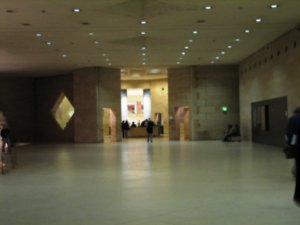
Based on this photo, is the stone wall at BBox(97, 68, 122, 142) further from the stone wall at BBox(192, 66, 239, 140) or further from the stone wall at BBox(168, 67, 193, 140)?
the stone wall at BBox(192, 66, 239, 140)

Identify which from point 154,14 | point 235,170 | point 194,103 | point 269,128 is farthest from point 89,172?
point 194,103

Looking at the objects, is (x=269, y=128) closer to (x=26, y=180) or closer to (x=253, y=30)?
(x=253, y=30)

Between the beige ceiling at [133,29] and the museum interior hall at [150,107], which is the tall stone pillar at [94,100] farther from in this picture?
the beige ceiling at [133,29]

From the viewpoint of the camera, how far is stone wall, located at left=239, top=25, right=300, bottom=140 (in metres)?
17.1

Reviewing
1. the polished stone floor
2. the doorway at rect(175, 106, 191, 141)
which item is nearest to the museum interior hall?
the polished stone floor

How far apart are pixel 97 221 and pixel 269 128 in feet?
55.4

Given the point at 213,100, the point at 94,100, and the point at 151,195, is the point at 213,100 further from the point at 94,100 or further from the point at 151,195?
the point at 151,195

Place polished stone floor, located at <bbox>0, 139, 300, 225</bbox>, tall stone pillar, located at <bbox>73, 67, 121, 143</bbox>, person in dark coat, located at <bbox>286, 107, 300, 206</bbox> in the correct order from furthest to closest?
1. tall stone pillar, located at <bbox>73, 67, 121, 143</bbox>
2. person in dark coat, located at <bbox>286, 107, 300, 206</bbox>
3. polished stone floor, located at <bbox>0, 139, 300, 225</bbox>

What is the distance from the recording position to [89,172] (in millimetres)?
11094

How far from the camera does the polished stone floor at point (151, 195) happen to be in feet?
18.7

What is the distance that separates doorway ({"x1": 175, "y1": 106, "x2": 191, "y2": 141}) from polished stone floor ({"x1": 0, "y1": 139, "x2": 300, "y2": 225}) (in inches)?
665

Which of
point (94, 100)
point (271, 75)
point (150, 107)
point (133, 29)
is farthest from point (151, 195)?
point (150, 107)

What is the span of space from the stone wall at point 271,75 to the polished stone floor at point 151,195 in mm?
6490

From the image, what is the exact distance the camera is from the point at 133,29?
55.0ft
